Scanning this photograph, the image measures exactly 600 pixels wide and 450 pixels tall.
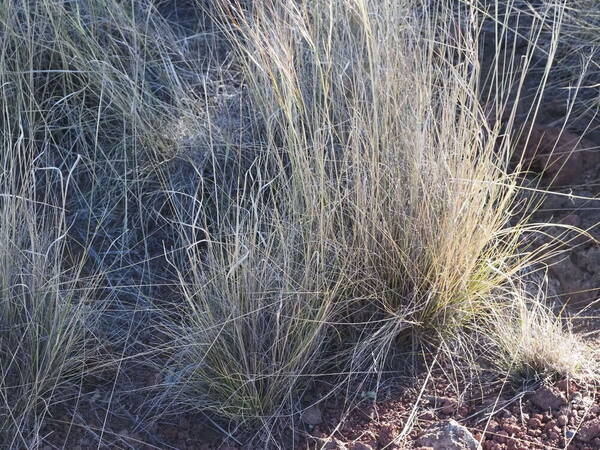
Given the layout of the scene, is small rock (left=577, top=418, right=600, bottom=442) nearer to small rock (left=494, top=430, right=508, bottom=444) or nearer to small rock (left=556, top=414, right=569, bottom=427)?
small rock (left=556, top=414, right=569, bottom=427)

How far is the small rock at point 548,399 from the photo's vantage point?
2645mm

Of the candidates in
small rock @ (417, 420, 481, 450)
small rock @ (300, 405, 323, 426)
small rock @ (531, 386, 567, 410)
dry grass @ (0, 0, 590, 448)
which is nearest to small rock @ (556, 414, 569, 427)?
small rock @ (531, 386, 567, 410)

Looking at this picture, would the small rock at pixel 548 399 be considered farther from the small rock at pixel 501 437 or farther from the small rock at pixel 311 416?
the small rock at pixel 311 416

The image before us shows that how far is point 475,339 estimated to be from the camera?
2.85m

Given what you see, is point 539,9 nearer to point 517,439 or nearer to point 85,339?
point 517,439

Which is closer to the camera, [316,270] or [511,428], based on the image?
[511,428]

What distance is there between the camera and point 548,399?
2.65 meters

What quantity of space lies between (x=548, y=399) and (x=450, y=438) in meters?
0.34

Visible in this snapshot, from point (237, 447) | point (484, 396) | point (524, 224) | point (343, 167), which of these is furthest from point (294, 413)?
point (524, 224)

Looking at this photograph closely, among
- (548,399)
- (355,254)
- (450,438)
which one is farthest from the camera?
(355,254)

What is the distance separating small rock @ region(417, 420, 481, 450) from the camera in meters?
2.51

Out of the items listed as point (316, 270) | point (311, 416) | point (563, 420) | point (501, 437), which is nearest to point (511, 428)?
point (501, 437)

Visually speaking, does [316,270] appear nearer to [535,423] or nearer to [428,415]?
[428,415]

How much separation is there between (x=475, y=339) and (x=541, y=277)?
0.44 meters
